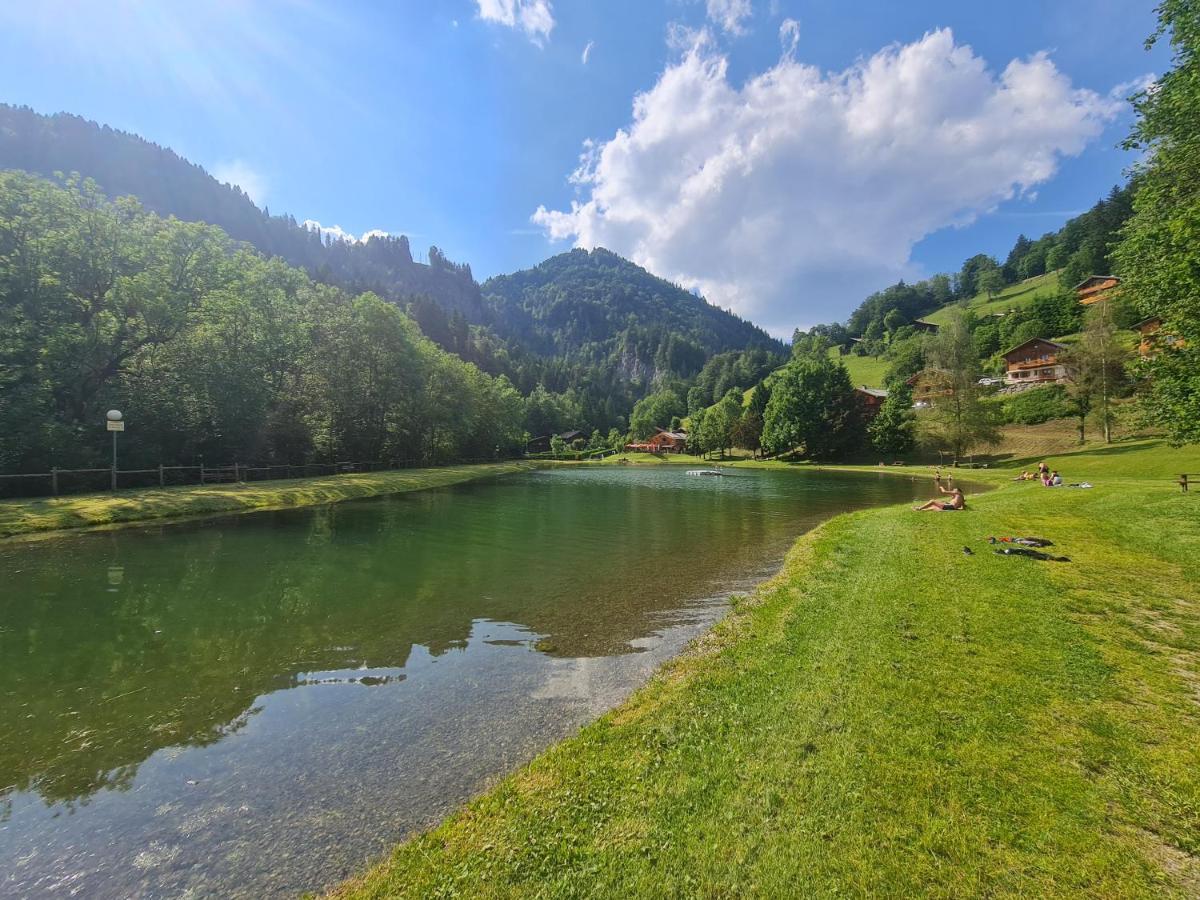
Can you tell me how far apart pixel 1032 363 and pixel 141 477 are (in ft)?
382

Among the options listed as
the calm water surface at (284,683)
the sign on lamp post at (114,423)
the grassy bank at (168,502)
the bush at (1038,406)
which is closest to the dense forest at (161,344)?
the sign on lamp post at (114,423)

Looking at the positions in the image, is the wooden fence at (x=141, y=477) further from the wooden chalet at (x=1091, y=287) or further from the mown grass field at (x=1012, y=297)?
the mown grass field at (x=1012, y=297)

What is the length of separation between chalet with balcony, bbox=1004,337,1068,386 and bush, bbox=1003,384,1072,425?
33.0 feet

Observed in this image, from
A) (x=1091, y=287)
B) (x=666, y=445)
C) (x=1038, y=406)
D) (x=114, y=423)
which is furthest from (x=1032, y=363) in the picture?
(x=114, y=423)

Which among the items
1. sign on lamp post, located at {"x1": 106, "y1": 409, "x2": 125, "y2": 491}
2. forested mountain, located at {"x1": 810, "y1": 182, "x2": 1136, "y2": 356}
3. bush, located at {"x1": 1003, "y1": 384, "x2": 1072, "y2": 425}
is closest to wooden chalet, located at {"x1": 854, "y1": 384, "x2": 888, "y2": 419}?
bush, located at {"x1": 1003, "y1": 384, "x2": 1072, "y2": 425}

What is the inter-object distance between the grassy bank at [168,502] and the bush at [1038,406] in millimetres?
81197

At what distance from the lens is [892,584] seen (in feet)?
38.2

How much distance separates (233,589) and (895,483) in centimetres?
5111

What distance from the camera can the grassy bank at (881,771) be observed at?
153 inches

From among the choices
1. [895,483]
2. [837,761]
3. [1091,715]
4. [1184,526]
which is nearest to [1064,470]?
[895,483]

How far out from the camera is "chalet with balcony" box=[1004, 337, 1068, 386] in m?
80.6

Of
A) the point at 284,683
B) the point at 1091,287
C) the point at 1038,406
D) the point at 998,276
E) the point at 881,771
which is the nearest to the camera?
the point at 881,771

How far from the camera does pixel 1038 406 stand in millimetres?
69188

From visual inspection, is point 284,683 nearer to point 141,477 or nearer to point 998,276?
point 141,477
